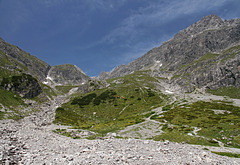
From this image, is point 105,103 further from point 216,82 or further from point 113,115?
point 216,82

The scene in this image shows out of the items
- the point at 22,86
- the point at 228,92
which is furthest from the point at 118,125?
the point at 228,92

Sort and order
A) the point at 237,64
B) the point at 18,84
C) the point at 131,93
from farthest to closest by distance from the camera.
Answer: the point at 237,64, the point at 131,93, the point at 18,84

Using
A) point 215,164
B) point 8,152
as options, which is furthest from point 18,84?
point 215,164

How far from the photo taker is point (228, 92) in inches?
6467

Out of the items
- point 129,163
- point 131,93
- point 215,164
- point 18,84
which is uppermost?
point 18,84

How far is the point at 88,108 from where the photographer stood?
403 ft

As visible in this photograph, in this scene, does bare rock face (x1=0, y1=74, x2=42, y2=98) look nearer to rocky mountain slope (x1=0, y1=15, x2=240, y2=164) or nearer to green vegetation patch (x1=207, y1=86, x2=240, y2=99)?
rocky mountain slope (x1=0, y1=15, x2=240, y2=164)

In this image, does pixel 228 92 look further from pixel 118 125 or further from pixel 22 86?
pixel 22 86

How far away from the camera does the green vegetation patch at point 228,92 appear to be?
153m

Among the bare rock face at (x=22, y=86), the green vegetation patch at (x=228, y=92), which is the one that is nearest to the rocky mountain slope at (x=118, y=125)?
the bare rock face at (x=22, y=86)

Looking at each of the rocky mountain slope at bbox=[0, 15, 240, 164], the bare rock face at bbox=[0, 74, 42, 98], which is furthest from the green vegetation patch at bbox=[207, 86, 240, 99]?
the bare rock face at bbox=[0, 74, 42, 98]

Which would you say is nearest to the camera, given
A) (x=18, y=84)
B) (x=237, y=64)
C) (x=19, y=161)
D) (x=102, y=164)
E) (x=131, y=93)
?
(x=102, y=164)

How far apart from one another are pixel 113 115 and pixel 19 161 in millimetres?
93132

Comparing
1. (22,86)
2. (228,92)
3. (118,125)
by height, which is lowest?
(228,92)
